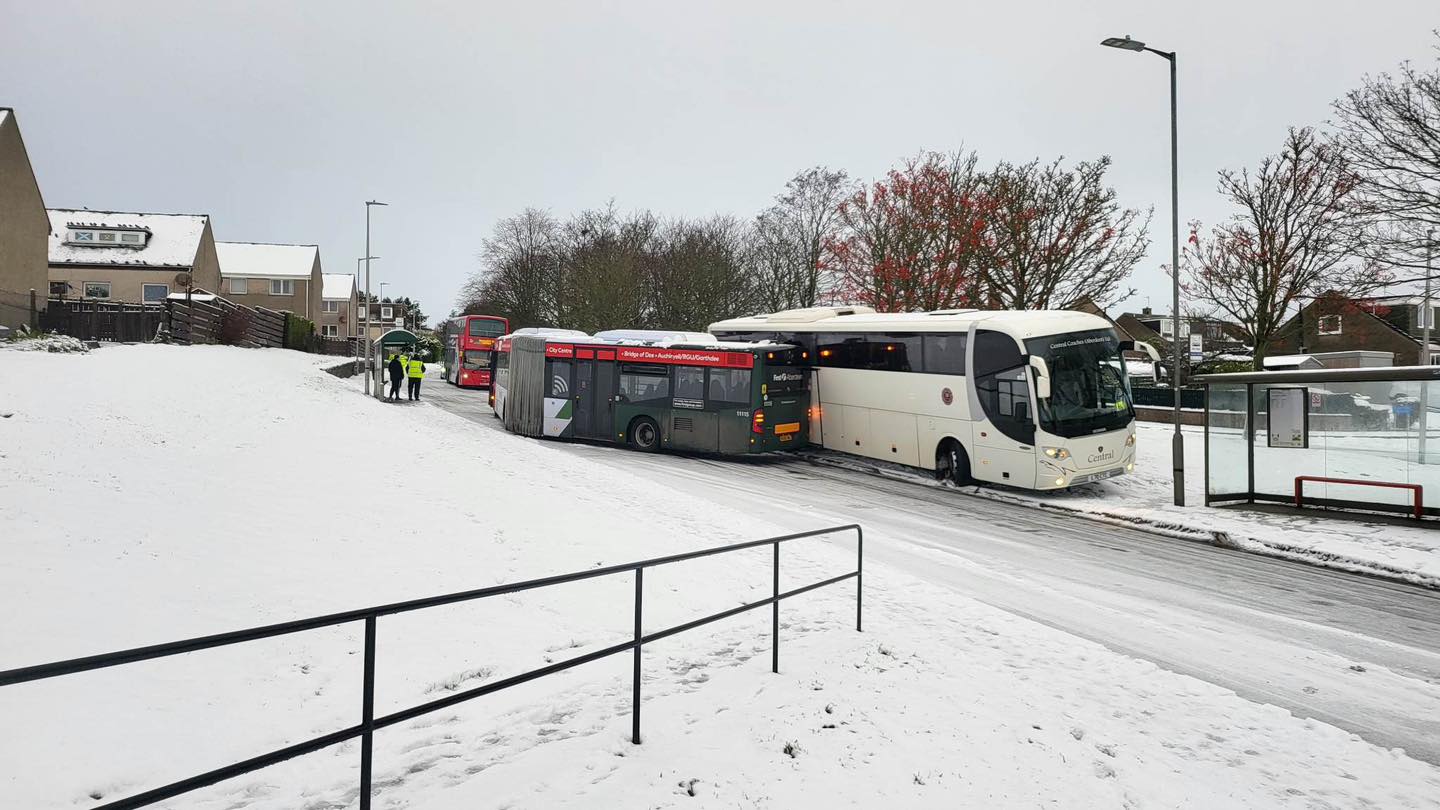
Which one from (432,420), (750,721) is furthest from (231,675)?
(432,420)

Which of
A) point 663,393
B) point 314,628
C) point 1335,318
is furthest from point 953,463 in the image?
point 1335,318

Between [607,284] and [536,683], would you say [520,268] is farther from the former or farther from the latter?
[536,683]

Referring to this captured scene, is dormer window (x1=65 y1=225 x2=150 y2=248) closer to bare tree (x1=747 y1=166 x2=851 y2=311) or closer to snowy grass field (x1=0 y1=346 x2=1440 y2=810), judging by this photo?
bare tree (x1=747 y1=166 x2=851 y2=311)

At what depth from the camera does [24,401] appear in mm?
13016

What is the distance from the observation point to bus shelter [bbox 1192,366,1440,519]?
12594mm

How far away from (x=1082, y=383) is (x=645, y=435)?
10305mm

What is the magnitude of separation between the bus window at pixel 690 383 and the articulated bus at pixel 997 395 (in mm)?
3596

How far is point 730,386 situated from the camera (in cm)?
1925

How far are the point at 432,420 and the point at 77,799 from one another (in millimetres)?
18819

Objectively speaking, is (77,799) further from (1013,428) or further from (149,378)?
(149,378)

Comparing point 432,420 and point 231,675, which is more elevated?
point 432,420

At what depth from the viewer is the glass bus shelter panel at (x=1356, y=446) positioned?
12.6 meters

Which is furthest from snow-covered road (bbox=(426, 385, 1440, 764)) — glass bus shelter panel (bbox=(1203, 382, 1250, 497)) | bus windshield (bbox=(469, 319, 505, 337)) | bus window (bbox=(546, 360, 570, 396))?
bus windshield (bbox=(469, 319, 505, 337))

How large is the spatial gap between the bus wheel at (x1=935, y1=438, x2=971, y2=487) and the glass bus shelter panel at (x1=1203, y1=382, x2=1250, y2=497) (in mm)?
4210
